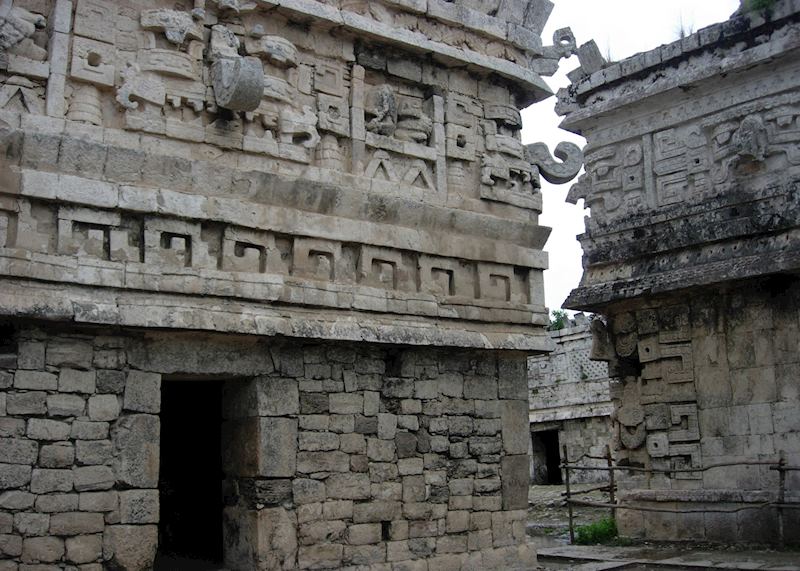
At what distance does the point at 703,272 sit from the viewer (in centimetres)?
988

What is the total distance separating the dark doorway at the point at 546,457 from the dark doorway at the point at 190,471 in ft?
38.8

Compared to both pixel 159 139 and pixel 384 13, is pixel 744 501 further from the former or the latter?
pixel 159 139

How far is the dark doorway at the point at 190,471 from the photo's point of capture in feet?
25.3

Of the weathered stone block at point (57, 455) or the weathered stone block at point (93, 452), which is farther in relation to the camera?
the weathered stone block at point (93, 452)

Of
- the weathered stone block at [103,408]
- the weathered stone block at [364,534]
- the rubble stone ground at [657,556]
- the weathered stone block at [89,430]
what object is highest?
the weathered stone block at [103,408]

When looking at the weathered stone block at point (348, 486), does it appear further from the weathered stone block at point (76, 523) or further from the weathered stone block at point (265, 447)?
the weathered stone block at point (76, 523)

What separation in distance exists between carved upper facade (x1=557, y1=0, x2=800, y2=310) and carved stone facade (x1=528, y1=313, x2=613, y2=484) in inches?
249

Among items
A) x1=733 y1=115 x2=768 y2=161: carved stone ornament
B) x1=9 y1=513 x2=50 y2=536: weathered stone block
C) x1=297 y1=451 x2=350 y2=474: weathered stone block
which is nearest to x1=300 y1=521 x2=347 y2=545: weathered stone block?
x1=297 y1=451 x2=350 y2=474: weathered stone block

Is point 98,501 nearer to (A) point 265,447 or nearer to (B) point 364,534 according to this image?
(A) point 265,447

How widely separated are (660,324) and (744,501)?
2.22m

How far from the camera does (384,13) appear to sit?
7.67 m

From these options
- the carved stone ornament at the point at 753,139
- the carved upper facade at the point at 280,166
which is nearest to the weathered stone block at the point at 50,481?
the carved upper facade at the point at 280,166

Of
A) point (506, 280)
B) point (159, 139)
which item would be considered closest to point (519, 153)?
point (506, 280)

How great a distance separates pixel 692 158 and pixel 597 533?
15.4 feet
